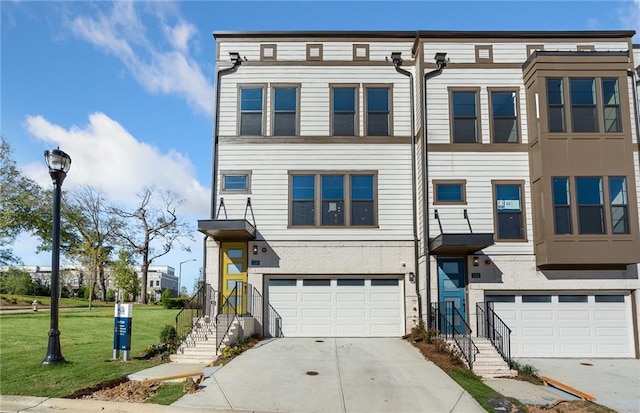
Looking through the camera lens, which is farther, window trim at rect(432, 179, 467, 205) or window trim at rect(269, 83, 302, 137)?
window trim at rect(269, 83, 302, 137)

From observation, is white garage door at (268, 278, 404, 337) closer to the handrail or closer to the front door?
the handrail

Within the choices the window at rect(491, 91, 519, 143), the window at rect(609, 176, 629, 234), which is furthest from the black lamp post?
the window at rect(609, 176, 629, 234)

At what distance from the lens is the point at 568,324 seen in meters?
14.2

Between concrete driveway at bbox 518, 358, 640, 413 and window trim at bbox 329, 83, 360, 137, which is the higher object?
window trim at bbox 329, 83, 360, 137

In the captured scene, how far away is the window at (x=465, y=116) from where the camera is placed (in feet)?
49.8

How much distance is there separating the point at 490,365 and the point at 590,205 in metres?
5.72

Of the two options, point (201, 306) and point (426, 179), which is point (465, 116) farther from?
point (201, 306)

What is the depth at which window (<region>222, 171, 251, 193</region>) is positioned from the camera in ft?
51.1

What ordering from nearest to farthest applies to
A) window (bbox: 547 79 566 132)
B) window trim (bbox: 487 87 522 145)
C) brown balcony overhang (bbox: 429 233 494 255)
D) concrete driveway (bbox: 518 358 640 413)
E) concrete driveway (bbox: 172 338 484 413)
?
1. concrete driveway (bbox: 172 338 484 413)
2. concrete driveway (bbox: 518 358 640 413)
3. brown balcony overhang (bbox: 429 233 494 255)
4. window (bbox: 547 79 566 132)
5. window trim (bbox: 487 87 522 145)

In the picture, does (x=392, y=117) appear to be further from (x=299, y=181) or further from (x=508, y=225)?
(x=508, y=225)

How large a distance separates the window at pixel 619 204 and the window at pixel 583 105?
5.36 feet

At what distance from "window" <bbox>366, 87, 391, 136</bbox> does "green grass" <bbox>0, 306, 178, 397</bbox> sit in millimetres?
9534

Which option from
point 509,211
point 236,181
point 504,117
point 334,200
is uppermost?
point 504,117

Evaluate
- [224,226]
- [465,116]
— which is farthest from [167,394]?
[465,116]
